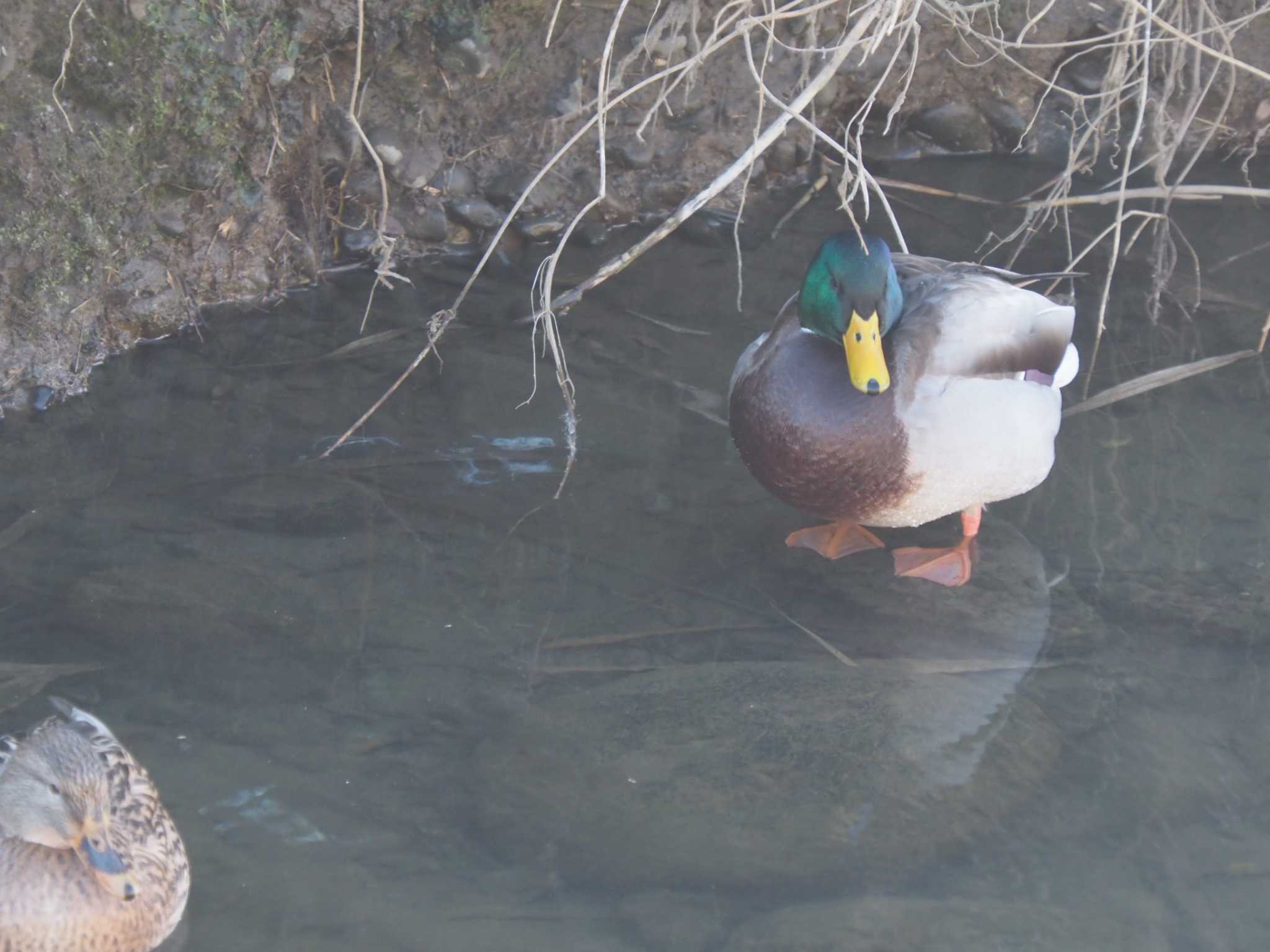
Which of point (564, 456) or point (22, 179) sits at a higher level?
point (22, 179)

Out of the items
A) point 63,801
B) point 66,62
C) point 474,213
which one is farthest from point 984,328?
point 66,62

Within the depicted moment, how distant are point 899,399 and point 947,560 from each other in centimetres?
47

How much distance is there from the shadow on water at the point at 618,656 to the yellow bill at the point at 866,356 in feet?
1.72

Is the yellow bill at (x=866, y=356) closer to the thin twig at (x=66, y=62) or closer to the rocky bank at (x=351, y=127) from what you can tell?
the rocky bank at (x=351, y=127)

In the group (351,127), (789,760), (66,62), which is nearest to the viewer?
(789,760)

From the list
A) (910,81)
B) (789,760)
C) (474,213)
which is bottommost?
(789,760)

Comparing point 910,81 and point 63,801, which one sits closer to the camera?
point 63,801

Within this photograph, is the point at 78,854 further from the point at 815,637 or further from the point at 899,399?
the point at 899,399

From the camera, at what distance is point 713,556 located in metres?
3.23

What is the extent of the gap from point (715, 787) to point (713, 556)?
764mm

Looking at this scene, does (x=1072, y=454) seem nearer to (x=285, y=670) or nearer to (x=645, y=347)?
(x=645, y=347)

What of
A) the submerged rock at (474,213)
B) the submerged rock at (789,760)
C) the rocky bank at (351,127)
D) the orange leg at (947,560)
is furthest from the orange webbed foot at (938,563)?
the submerged rock at (474,213)

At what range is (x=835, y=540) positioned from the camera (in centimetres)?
334

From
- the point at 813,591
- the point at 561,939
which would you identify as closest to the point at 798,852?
the point at 561,939
